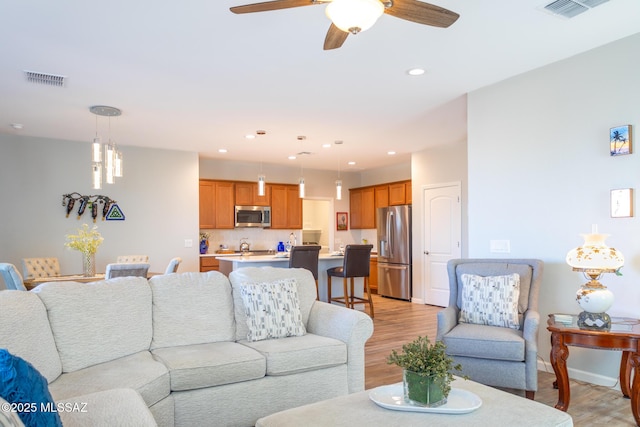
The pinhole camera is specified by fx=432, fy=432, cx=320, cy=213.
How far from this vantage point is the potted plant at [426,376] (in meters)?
1.82

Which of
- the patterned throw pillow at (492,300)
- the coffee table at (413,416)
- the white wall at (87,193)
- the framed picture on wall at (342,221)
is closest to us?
the coffee table at (413,416)

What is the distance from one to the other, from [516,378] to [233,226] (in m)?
6.04

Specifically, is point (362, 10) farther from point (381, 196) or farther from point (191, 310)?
point (381, 196)

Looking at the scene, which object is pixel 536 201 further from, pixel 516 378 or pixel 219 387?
pixel 219 387

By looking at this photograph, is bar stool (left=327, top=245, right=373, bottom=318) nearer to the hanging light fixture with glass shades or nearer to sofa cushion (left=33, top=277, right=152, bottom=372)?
the hanging light fixture with glass shades

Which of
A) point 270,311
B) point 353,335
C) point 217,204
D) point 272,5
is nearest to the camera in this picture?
point 272,5

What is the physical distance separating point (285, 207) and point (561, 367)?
6478 mm

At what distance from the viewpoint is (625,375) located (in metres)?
3.05

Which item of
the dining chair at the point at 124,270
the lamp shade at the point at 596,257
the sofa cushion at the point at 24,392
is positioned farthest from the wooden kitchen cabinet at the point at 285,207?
the sofa cushion at the point at 24,392

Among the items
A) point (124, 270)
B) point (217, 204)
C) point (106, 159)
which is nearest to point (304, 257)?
point (124, 270)

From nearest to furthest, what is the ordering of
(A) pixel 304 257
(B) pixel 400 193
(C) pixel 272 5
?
(C) pixel 272 5 < (A) pixel 304 257 < (B) pixel 400 193

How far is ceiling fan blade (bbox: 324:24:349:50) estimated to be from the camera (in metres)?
2.24

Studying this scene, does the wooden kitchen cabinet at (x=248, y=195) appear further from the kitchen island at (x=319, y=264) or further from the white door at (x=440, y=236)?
the white door at (x=440, y=236)

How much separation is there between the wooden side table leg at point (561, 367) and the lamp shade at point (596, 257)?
0.53 m
